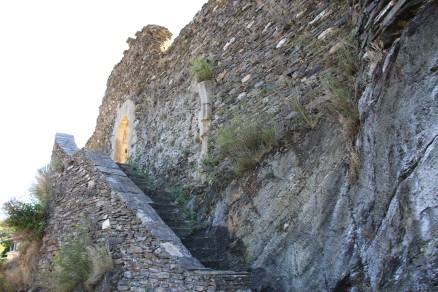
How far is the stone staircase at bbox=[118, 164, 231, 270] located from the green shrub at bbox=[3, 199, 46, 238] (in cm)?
175

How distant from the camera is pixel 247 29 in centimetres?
596

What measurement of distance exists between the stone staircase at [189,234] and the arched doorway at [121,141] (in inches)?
136

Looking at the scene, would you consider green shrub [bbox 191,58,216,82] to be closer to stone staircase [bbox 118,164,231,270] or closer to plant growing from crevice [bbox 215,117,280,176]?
plant growing from crevice [bbox 215,117,280,176]

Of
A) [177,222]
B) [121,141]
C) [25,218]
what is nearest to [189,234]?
[177,222]

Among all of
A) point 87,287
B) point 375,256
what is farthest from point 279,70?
point 87,287

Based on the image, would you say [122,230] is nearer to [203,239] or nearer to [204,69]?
[203,239]

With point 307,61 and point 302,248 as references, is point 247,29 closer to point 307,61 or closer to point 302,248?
point 307,61

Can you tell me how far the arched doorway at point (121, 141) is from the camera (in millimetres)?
9883

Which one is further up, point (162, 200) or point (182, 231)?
point (162, 200)

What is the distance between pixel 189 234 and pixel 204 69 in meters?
2.66

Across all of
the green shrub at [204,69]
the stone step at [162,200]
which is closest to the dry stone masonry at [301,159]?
the green shrub at [204,69]

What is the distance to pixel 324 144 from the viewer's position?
3822 millimetres

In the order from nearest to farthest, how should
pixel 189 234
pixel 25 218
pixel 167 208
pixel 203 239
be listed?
pixel 203 239, pixel 189 234, pixel 167 208, pixel 25 218

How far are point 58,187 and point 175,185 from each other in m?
1.96
